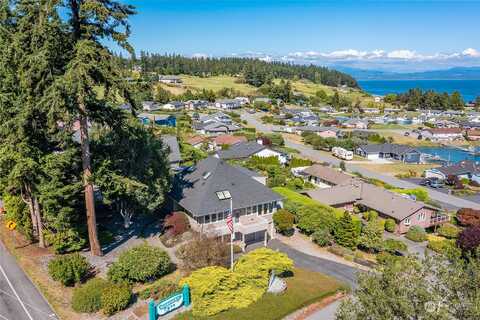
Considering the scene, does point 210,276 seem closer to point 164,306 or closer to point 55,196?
point 164,306

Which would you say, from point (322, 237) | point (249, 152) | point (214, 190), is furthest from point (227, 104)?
point (322, 237)

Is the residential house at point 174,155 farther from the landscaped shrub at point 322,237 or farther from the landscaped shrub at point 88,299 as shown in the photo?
the landscaped shrub at point 88,299

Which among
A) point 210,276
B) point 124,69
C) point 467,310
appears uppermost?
point 124,69

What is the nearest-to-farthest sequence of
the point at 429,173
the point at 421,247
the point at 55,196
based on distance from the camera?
the point at 55,196 < the point at 421,247 < the point at 429,173

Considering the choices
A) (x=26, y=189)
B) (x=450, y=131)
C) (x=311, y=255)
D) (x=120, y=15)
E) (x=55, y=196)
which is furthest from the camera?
(x=450, y=131)

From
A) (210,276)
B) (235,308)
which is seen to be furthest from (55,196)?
(235,308)

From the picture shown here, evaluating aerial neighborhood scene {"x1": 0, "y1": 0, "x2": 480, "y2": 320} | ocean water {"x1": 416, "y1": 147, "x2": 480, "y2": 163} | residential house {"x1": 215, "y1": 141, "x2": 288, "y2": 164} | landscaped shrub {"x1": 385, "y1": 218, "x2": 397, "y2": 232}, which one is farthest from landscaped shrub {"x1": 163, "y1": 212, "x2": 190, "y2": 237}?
ocean water {"x1": 416, "y1": 147, "x2": 480, "y2": 163}

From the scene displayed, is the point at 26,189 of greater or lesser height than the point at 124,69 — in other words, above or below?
below
